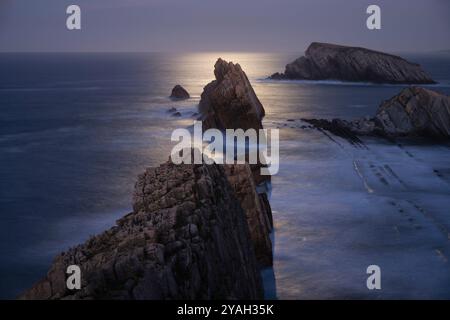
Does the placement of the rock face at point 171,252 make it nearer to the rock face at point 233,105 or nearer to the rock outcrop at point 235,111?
the rock outcrop at point 235,111

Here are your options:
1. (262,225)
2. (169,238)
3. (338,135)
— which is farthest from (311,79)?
(169,238)

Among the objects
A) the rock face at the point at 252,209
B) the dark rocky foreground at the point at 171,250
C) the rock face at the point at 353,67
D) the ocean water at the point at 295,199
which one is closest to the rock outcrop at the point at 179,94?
the ocean water at the point at 295,199

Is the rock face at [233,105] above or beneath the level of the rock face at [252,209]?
above

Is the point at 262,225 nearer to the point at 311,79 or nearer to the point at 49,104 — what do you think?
the point at 49,104

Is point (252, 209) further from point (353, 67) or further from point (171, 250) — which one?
point (353, 67)

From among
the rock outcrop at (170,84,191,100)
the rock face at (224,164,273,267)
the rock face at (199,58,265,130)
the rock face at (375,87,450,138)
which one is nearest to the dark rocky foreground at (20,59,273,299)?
the rock face at (224,164,273,267)

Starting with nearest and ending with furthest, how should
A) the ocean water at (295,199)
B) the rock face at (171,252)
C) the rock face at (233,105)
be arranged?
the rock face at (171,252) → the ocean water at (295,199) → the rock face at (233,105)
